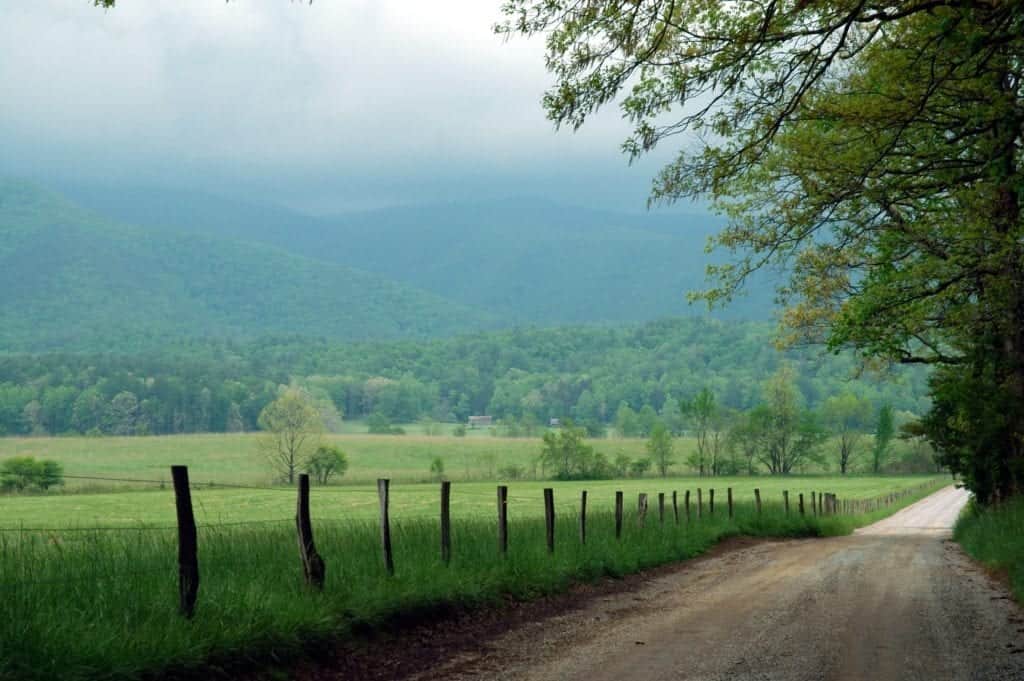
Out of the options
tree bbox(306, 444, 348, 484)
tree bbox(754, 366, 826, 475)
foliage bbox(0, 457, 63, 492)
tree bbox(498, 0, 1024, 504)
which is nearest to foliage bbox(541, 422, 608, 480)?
tree bbox(306, 444, 348, 484)

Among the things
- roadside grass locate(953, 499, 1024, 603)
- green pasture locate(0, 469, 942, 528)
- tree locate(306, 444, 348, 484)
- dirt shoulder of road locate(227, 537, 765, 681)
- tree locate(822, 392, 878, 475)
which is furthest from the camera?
tree locate(822, 392, 878, 475)

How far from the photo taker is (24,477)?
14.2m

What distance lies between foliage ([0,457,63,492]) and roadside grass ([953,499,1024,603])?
12676mm

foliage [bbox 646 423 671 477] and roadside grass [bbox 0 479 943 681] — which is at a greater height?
roadside grass [bbox 0 479 943 681]

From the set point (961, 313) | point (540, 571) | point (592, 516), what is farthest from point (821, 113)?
point (592, 516)

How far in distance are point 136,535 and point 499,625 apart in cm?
506

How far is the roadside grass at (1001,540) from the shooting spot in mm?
16484

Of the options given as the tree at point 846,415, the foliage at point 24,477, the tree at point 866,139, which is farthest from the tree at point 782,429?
the tree at point 866,139

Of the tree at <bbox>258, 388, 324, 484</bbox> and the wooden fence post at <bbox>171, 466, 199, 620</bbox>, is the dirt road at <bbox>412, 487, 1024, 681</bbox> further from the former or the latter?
the tree at <bbox>258, 388, 324, 484</bbox>

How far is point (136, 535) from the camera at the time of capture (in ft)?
44.1

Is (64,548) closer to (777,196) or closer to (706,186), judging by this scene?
(706,186)

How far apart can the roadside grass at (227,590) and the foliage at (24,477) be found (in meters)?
0.70

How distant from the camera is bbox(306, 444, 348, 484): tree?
355 ft

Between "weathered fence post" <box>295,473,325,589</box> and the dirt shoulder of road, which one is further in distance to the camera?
"weathered fence post" <box>295,473,325,589</box>
